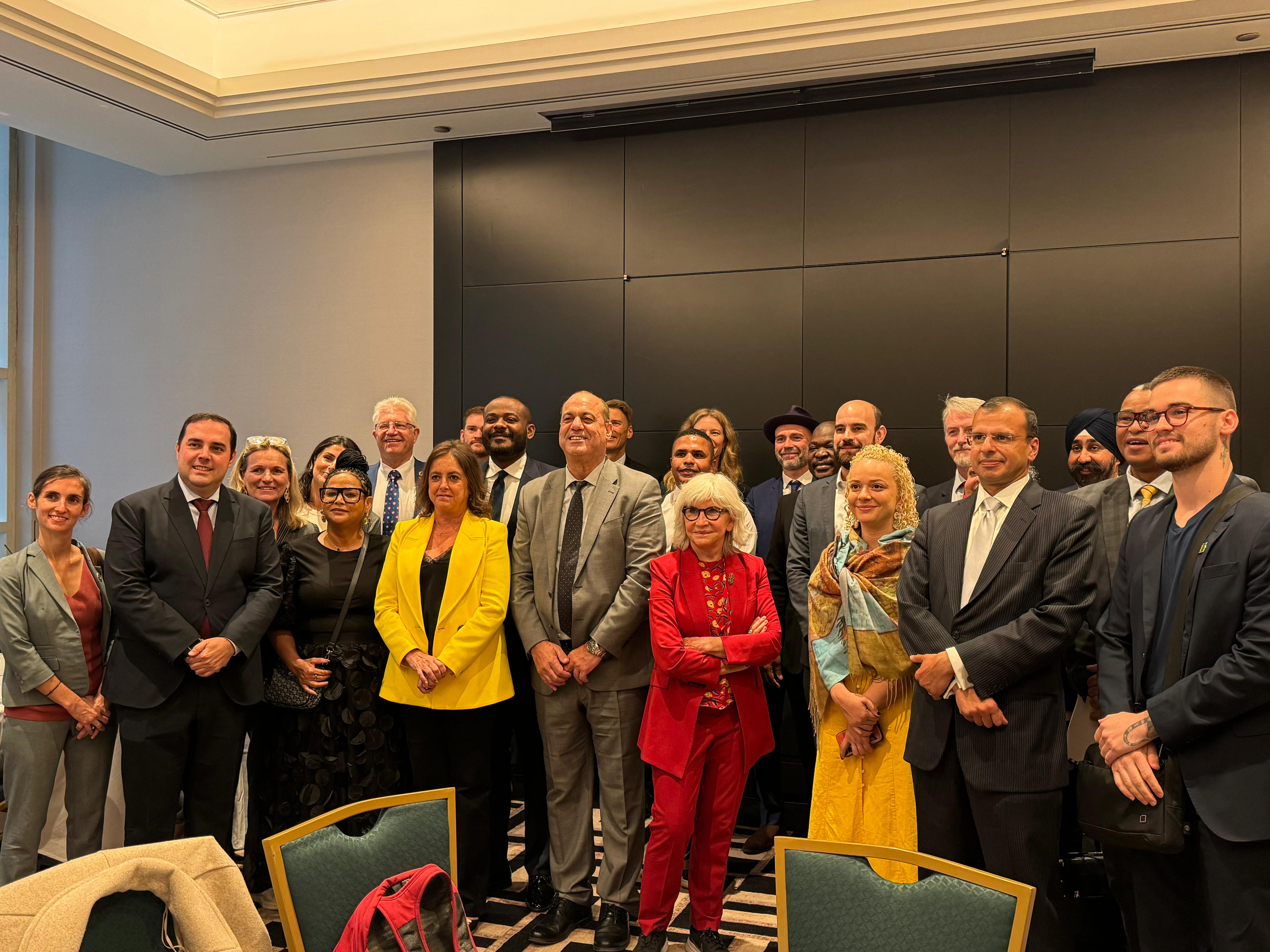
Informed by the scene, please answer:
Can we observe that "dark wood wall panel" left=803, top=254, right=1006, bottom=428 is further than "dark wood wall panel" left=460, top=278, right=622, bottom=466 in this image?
No

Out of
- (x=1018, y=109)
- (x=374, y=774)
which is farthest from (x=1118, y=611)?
(x=1018, y=109)

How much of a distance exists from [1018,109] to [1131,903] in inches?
155

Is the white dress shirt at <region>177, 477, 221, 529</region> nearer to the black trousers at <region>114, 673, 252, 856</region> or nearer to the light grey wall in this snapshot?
Result: the black trousers at <region>114, 673, 252, 856</region>

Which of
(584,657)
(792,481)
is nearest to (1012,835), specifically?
(584,657)

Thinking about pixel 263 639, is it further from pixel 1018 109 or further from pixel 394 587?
pixel 1018 109

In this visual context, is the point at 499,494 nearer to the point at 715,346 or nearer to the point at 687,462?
the point at 687,462

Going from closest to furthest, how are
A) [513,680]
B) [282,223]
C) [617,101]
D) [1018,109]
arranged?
[513,680] < [1018,109] < [617,101] < [282,223]

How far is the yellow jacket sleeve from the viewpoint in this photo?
3746 mm

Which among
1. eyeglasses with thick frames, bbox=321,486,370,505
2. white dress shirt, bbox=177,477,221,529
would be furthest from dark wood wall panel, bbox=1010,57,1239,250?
white dress shirt, bbox=177,477,221,529

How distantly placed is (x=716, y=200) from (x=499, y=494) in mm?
2283

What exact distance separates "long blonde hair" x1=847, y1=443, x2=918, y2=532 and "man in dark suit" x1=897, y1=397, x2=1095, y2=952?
0.32 meters

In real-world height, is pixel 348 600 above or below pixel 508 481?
below

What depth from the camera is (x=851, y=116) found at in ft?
18.8

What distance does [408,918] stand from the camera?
216 centimetres
